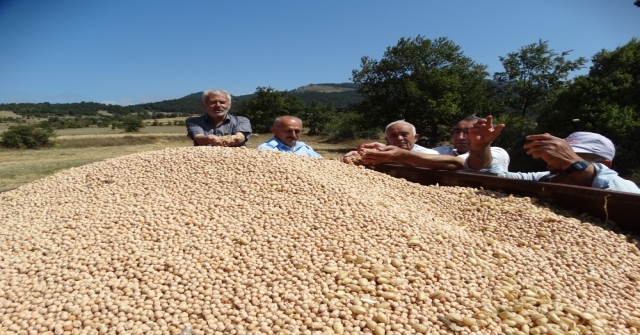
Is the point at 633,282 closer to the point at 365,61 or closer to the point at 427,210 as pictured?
the point at 427,210

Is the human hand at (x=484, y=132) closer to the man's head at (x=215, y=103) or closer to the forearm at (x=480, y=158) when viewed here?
the forearm at (x=480, y=158)

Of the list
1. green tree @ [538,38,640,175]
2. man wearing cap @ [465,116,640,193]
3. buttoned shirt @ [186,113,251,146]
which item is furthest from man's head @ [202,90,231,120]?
green tree @ [538,38,640,175]

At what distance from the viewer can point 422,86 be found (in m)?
24.1

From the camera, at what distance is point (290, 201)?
2.77m

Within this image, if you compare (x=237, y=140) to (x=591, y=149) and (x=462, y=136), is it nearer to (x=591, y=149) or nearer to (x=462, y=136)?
(x=462, y=136)

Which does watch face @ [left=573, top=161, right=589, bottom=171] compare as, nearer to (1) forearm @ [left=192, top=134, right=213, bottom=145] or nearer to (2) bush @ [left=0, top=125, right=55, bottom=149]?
(1) forearm @ [left=192, top=134, right=213, bottom=145]

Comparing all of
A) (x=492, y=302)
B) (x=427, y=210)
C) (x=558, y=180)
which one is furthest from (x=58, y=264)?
(x=558, y=180)

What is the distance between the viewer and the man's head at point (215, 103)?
503cm

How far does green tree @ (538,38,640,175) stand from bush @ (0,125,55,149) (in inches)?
1230

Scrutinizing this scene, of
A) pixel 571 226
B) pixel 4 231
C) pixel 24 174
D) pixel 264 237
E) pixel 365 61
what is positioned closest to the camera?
pixel 264 237

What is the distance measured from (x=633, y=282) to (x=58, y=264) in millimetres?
3317

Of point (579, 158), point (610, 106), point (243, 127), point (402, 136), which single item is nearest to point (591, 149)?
point (579, 158)

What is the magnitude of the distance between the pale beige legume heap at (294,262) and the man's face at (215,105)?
1.95m

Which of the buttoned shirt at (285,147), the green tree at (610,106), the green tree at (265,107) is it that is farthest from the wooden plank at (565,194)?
the green tree at (265,107)
